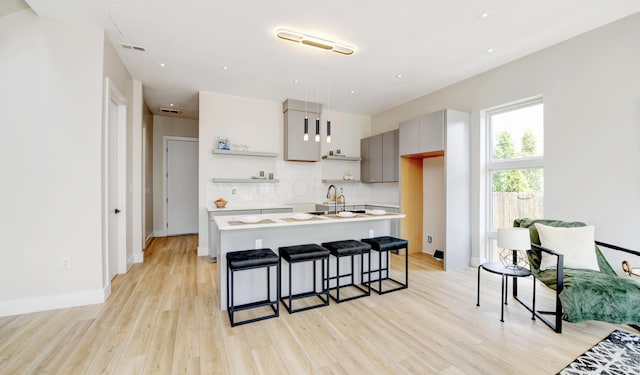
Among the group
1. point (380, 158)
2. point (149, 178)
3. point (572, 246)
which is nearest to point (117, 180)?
point (149, 178)

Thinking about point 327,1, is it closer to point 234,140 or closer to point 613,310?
point 234,140

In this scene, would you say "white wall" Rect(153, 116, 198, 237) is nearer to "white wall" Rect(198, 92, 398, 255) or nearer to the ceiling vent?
"white wall" Rect(198, 92, 398, 255)

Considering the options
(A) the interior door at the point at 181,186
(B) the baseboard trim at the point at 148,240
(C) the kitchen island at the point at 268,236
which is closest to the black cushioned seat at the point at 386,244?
(C) the kitchen island at the point at 268,236

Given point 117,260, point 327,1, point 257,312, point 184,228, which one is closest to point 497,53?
point 327,1

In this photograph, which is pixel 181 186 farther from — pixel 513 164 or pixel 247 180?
pixel 513 164

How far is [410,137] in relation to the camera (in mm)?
4789

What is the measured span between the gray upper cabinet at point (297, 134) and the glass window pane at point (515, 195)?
317 cm

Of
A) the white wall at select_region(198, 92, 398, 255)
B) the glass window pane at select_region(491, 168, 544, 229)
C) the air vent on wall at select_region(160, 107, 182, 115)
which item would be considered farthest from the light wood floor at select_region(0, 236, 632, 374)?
the air vent on wall at select_region(160, 107, 182, 115)

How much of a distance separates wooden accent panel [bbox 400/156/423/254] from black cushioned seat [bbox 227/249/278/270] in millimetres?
3145

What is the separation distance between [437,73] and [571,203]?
7.97 feet

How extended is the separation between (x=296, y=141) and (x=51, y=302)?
13.2ft

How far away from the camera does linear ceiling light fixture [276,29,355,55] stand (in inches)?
118

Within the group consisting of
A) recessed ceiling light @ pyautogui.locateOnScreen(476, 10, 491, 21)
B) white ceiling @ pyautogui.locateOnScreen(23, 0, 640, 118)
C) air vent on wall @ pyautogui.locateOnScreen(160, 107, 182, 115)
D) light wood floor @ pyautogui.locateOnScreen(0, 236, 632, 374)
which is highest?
air vent on wall @ pyautogui.locateOnScreen(160, 107, 182, 115)

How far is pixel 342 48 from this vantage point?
3322 mm
